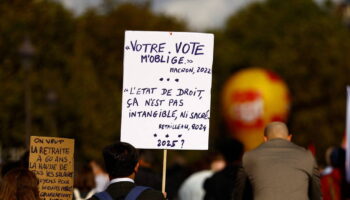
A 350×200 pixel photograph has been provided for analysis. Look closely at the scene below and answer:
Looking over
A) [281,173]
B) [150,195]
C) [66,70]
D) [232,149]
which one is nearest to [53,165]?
[150,195]

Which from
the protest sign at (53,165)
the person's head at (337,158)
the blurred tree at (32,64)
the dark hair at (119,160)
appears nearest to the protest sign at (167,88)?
the protest sign at (53,165)

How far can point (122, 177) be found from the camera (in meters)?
6.68

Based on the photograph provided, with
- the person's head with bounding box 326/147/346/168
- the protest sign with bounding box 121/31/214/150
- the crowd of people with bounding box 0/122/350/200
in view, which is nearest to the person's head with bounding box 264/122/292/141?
the crowd of people with bounding box 0/122/350/200

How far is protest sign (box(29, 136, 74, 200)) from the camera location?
7.86 meters

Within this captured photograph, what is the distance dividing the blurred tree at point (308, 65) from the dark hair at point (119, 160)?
4326cm

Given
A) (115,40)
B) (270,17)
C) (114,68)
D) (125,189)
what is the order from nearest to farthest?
(125,189), (114,68), (115,40), (270,17)

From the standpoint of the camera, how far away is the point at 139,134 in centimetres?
834

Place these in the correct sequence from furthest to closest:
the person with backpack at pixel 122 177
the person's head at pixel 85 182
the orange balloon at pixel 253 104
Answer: the orange balloon at pixel 253 104
the person's head at pixel 85 182
the person with backpack at pixel 122 177

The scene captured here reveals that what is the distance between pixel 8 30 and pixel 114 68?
36523 millimetres

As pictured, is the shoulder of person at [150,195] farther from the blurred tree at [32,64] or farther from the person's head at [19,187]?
the blurred tree at [32,64]

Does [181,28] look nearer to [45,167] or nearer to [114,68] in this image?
[114,68]

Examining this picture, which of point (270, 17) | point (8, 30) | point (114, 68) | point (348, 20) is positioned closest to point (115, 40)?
point (114, 68)

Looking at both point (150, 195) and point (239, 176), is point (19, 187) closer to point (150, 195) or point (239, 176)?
point (150, 195)

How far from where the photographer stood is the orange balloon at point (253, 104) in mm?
41875
